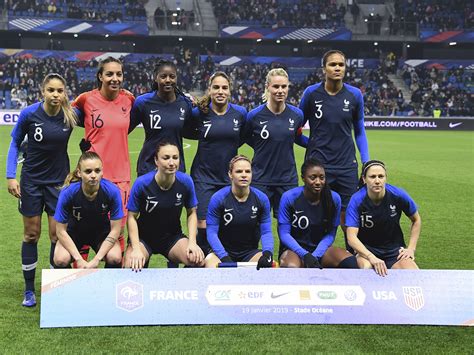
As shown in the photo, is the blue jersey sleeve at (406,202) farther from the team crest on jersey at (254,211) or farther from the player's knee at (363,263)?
the team crest on jersey at (254,211)

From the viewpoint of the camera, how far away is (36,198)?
15.8 feet

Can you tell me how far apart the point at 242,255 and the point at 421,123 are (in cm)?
2802

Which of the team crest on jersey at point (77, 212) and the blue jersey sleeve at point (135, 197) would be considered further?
the blue jersey sleeve at point (135, 197)

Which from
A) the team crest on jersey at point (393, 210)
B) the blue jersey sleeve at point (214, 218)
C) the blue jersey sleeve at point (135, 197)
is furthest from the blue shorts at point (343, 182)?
the blue jersey sleeve at point (135, 197)

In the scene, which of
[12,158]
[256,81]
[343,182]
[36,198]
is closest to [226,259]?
→ [343,182]

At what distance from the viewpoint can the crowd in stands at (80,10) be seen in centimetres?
3656

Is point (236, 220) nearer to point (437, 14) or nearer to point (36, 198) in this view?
point (36, 198)

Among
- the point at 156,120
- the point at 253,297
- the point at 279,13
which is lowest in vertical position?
the point at 253,297

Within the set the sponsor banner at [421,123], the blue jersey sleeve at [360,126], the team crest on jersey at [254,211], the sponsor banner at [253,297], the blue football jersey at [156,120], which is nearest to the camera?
the sponsor banner at [253,297]

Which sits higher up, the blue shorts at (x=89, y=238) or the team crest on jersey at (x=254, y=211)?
the team crest on jersey at (x=254, y=211)

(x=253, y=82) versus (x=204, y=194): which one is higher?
(x=253, y=82)

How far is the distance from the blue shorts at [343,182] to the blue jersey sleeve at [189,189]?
1203 mm

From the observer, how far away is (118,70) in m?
4.89

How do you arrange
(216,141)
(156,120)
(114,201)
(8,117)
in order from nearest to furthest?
(114,201)
(156,120)
(216,141)
(8,117)
